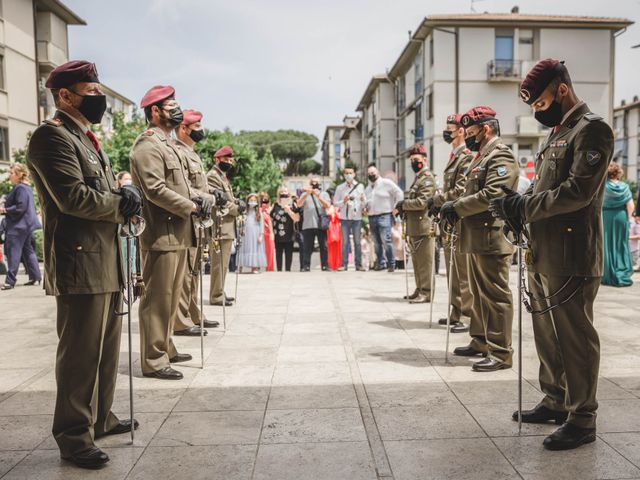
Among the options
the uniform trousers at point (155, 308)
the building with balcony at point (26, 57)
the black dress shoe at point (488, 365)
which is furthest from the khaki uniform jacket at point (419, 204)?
the building with balcony at point (26, 57)

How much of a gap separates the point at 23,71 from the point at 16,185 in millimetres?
22301

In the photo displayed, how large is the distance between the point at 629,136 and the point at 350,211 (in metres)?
63.1

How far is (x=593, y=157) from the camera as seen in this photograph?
351 centimetres

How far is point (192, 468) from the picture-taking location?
341 centimetres

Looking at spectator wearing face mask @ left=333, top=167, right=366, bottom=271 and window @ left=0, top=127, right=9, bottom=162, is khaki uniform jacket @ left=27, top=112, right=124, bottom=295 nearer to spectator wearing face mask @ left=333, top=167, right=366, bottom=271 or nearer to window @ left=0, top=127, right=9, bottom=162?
spectator wearing face mask @ left=333, top=167, right=366, bottom=271

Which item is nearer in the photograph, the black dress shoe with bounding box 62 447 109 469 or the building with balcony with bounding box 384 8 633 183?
the black dress shoe with bounding box 62 447 109 469

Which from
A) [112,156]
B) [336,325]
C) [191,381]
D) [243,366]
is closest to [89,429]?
[191,381]

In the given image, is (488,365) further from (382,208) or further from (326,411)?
(382,208)

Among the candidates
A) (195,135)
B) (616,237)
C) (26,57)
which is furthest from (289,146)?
(195,135)

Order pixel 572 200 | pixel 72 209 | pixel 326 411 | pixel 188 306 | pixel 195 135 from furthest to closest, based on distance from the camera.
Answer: pixel 188 306, pixel 195 135, pixel 326 411, pixel 572 200, pixel 72 209

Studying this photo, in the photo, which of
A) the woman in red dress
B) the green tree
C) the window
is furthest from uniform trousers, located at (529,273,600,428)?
the green tree

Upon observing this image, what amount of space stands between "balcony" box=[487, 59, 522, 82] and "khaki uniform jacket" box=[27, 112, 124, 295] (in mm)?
35682

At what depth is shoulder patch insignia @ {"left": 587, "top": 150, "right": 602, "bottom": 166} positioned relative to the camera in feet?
11.5

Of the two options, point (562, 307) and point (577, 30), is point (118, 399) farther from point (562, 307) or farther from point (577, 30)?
point (577, 30)
